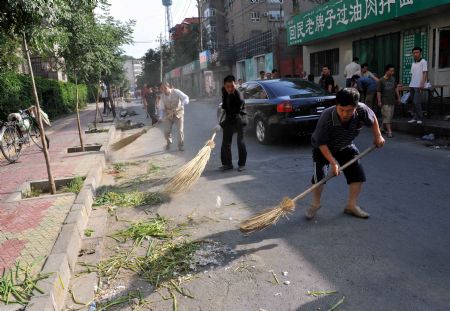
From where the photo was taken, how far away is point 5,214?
16.1 ft

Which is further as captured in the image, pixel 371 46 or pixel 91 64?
pixel 371 46

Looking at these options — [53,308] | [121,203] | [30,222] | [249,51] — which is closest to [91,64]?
[121,203]

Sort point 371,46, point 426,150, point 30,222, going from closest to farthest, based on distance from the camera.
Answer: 1. point 30,222
2. point 426,150
3. point 371,46

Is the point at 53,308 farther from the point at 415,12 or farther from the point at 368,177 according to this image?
the point at 415,12

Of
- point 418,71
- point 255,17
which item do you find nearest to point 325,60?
point 418,71

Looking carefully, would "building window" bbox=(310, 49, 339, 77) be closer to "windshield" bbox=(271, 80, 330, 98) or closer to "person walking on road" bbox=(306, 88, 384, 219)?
"windshield" bbox=(271, 80, 330, 98)

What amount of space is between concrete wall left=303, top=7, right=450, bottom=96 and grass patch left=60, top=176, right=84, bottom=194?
9.97 metres

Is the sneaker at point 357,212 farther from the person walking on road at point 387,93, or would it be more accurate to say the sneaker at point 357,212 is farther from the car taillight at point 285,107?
the person walking on road at point 387,93

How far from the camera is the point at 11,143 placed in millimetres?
9023

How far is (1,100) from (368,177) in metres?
11.5

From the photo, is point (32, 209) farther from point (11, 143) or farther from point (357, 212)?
point (11, 143)

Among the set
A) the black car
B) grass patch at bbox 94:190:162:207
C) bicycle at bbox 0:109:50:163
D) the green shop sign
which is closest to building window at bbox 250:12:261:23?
the green shop sign

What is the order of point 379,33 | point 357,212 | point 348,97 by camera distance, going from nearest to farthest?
point 348,97, point 357,212, point 379,33

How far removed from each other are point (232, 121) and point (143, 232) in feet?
10.4
